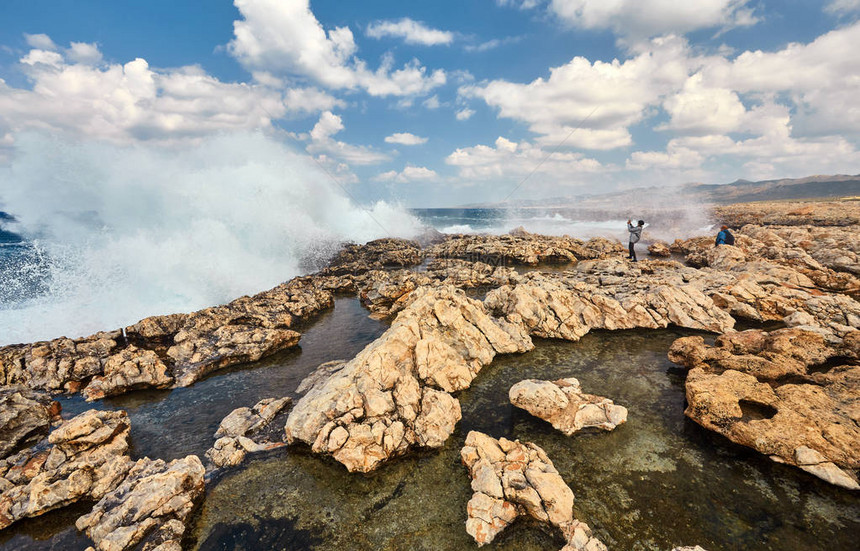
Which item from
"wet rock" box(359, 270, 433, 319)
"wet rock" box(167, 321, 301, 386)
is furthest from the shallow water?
"wet rock" box(359, 270, 433, 319)

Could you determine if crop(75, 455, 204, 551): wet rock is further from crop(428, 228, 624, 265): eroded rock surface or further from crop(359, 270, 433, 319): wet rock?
crop(428, 228, 624, 265): eroded rock surface

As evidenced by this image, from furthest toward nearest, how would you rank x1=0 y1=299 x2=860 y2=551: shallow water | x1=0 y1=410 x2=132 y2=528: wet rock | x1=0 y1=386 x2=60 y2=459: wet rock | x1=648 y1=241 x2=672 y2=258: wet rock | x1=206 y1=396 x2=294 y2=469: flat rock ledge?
x1=648 y1=241 x2=672 y2=258: wet rock
x1=0 y1=386 x2=60 y2=459: wet rock
x1=206 y1=396 x2=294 y2=469: flat rock ledge
x1=0 y1=410 x2=132 y2=528: wet rock
x1=0 y1=299 x2=860 y2=551: shallow water

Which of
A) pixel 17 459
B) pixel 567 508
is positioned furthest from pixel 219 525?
pixel 567 508

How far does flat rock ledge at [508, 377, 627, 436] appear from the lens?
8734 millimetres

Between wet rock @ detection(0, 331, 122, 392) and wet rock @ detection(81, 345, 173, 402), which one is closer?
wet rock @ detection(81, 345, 173, 402)

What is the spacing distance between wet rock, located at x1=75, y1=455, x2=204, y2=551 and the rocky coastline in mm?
27

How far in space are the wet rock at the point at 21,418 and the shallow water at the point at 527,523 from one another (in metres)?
2.32

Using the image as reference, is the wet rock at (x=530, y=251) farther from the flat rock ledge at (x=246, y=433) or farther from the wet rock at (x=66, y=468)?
the wet rock at (x=66, y=468)

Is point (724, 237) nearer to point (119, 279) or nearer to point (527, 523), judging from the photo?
point (527, 523)

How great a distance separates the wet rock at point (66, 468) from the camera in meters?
6.84

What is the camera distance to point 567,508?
612 centimetres

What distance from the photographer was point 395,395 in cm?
933

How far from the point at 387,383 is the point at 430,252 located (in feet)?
105

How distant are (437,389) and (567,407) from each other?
3.93 metres
